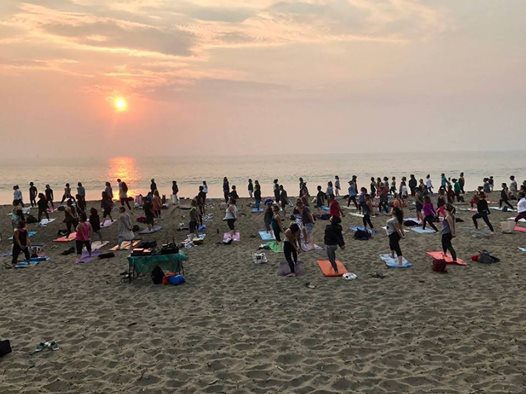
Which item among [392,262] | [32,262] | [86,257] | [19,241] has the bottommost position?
[32,262]

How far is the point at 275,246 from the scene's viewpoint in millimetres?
15336

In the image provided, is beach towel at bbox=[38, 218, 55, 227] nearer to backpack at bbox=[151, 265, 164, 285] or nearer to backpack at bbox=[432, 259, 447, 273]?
backpack at bbox=[151, 265, 164, 285]

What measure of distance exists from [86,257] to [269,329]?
968 cm

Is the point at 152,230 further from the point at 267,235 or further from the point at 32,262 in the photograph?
the point at 32,262

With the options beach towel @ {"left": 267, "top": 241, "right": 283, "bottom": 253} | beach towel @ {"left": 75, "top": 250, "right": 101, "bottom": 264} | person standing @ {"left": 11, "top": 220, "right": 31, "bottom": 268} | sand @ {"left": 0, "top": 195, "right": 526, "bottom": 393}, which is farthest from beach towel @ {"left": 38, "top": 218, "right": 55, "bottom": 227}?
beach towel @ {"left": 267, "top": 241, "right": 283, "bottom": 253}

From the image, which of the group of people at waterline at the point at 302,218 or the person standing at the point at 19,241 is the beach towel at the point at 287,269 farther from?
the person standing at the point at 19,241

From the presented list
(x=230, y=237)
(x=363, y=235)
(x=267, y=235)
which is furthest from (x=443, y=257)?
(x=230, y=237)

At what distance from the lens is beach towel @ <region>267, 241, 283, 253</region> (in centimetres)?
1482

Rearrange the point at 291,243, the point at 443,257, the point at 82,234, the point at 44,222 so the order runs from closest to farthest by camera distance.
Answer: the point at 291,243 < the point at 443,257 < the point at 82,234 < the point at 44,222

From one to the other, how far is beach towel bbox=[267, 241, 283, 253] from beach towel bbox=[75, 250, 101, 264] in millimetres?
6671

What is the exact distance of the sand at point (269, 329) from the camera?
5.91m

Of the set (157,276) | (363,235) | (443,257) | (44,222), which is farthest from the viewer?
(44,222)

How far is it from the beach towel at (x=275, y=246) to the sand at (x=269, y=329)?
182cm

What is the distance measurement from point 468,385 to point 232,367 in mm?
3488
